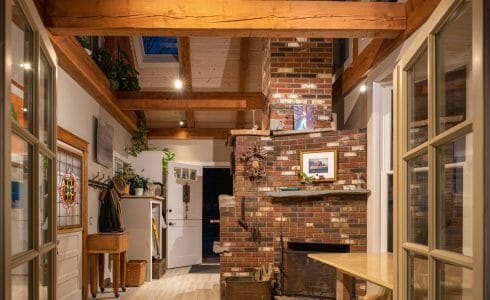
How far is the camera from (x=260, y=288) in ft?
16.0

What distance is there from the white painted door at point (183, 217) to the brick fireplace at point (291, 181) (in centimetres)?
293

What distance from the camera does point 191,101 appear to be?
24.3ft

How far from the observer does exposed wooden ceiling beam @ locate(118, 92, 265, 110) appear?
7012 millimetres

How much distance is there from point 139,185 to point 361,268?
5.11m

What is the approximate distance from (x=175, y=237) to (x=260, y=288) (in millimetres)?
3571

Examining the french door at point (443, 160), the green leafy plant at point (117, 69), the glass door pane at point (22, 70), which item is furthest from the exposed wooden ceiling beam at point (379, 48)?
the green leafy plant at point (117, 69)

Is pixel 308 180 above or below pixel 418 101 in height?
below

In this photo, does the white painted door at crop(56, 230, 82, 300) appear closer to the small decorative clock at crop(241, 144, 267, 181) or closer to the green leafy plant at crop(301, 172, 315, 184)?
the small decorative clock at crop(241, 144, 267, 181)

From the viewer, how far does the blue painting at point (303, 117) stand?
5281 millimetres

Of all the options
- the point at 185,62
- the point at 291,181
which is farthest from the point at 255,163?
the point at 185,62

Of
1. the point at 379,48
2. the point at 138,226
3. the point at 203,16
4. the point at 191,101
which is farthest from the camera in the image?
the point at 191,101

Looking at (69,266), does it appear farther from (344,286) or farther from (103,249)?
(344,286)

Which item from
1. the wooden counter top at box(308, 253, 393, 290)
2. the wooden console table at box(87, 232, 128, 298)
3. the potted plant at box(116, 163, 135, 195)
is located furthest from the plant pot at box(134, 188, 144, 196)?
the wooden counter top at box(308, 253, 393, 290)

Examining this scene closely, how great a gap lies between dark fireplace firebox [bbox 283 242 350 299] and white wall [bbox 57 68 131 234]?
2583 mm
